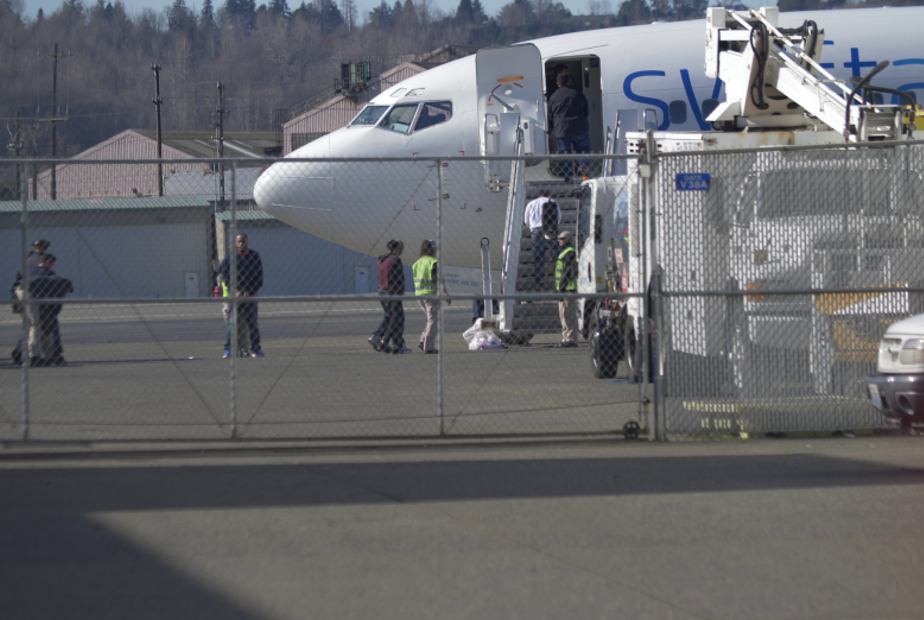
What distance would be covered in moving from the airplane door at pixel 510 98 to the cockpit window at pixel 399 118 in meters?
1.17

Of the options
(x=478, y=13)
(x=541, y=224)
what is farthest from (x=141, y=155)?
(x=478, y=13)

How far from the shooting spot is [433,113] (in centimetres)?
1513

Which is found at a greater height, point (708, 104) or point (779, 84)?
point (708, 104)

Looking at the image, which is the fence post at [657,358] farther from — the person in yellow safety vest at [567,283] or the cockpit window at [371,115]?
the cockpit window at [371,115]

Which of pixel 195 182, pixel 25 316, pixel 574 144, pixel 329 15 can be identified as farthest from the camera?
pixel 329 15

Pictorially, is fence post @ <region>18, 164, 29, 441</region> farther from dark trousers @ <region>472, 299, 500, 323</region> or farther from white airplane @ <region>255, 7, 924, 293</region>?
dark trousers @ <region>472, 299, 500, 323</region>

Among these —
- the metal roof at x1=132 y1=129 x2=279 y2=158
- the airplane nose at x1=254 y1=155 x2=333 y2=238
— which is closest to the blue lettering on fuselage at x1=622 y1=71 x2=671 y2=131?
the airplane nose at x1=254 y1=155 x2=333 y2=238

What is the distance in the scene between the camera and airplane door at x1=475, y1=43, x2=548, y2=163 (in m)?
14.5

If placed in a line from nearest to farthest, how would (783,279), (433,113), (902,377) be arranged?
1. (902,377)
2. (783,279)
3. (433,113)

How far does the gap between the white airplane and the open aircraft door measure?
0.02 meters

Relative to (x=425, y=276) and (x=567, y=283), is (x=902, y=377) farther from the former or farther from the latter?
(x=425, y=276)

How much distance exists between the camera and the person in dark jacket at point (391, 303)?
10.5 metres

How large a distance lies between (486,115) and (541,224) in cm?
252

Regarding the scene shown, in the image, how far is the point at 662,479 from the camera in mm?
6359
